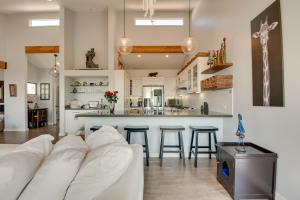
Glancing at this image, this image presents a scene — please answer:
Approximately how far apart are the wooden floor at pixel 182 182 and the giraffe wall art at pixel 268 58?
1325 millimetres

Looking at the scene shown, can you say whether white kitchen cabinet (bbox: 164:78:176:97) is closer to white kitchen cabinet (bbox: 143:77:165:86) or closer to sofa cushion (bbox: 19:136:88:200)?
white kitchen cabinet (bbox: 143:77:165:86)

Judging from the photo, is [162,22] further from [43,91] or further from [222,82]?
[43,91]

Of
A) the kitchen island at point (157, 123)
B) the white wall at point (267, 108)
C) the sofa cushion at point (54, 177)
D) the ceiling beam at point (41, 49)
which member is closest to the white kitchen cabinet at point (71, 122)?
the ceiling beam at point (41, 49)

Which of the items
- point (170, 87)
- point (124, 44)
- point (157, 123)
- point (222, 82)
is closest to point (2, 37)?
point (124, 44)

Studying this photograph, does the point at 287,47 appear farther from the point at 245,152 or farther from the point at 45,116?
the point at 45,116

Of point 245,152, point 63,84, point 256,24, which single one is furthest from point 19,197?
point 63,84

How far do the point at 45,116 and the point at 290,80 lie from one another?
1008 cm

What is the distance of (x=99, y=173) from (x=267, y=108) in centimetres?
236

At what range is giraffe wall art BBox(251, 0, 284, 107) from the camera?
2.43 metres

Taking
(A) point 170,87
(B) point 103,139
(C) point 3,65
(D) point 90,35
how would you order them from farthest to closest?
(A) point 170,87 < (C) point 3,65 < (D) point 90,35 < (B) point 103,139

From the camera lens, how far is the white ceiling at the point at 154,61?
8.65m

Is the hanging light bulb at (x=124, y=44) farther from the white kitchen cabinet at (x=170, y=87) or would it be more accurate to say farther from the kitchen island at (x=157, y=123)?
the white kitchen cabinet at (x=170, y=87)

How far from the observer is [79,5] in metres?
7.05

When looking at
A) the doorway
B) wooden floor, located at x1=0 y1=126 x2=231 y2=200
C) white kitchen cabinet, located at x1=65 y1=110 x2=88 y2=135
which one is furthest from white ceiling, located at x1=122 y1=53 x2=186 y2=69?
wooden floor, located at x1=0 y1=126 x2=231 y2=200
